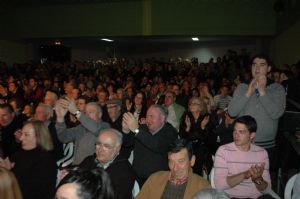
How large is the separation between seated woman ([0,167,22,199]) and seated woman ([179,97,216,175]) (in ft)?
8.22

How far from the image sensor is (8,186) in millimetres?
2311

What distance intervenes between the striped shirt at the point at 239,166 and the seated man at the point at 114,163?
0.72 meters

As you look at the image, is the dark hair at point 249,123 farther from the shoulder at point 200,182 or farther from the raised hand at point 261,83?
the shoulder at point 200,182

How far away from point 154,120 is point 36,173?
4.13 ft

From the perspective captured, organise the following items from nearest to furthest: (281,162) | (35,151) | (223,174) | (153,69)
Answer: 1. (223,174)
2. (35,151)
3. (281,162)
4. (153,69)

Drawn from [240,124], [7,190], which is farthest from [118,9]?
[7,190]

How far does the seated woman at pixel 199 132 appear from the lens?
4488 millimetres

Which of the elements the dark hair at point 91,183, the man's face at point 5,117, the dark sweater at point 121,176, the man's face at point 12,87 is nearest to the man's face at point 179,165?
the dark sweater at point 121,176

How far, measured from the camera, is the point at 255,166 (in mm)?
2822

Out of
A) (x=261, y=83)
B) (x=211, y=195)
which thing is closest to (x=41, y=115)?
(x=261, y=83)

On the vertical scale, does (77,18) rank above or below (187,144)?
above

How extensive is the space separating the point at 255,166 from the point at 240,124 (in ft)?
1.46

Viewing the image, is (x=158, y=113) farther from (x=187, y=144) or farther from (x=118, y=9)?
(x=118, y=9)

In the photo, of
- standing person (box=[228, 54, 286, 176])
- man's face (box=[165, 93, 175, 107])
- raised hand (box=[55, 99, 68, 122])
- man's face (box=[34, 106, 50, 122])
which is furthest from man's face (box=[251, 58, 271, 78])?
man's face (box=[165, 93, 175, 107])
